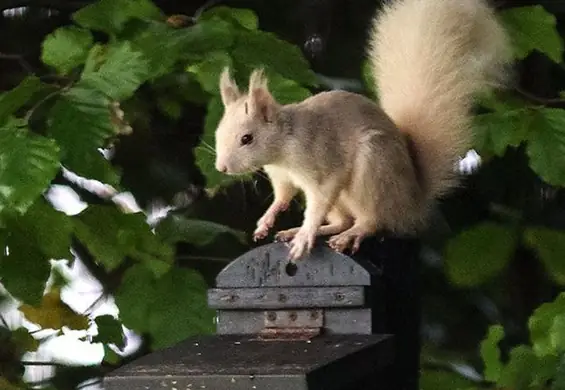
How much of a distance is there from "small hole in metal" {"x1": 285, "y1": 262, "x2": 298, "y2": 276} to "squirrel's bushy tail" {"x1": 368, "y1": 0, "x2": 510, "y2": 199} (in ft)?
0.88

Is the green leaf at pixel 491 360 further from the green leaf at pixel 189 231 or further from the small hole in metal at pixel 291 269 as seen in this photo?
the small hole in metal at pixel 291 269

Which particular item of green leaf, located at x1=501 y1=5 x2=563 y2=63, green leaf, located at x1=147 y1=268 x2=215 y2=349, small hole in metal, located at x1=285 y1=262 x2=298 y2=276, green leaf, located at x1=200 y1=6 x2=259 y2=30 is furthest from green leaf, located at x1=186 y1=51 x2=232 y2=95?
small hole in metal, located at x1=285 y1=262 x2=298 y2=276

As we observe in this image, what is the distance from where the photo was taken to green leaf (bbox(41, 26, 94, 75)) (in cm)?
132

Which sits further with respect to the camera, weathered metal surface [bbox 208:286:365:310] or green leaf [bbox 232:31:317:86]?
green leaf [bbox 232:31:317:86]

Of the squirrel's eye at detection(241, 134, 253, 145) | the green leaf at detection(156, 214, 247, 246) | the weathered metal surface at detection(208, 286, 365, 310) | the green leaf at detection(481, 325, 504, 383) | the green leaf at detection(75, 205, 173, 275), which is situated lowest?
the green leaf at detection(481, 325, 504, 383)

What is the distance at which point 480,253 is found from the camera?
5.22 feet

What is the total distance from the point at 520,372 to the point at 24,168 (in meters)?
0.60

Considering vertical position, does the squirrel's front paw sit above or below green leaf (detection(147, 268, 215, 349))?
above

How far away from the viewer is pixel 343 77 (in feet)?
5.77

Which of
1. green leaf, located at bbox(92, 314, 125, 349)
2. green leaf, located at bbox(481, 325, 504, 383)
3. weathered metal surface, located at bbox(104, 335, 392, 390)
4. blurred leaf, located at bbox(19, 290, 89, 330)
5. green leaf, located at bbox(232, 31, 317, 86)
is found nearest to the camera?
weathered metal surface, located at bbox(104, 335, 392, 390)

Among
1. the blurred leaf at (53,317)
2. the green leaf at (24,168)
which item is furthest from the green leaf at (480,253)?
the green leaf at (24,168)

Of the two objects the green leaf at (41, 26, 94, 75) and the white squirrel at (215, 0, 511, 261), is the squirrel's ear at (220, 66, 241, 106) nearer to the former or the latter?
the white squirrel at (215, 0, 511, 261)

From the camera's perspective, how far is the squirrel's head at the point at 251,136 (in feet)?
3.10

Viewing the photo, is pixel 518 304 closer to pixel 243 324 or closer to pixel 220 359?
pixel 243 324
